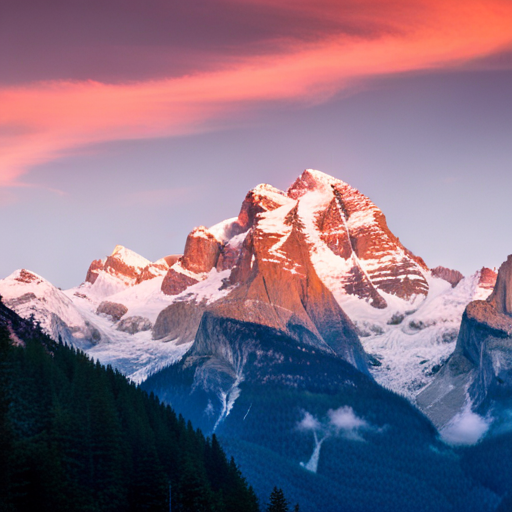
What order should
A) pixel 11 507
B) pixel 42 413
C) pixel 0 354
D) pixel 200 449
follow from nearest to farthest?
pixel 11 507, pixel 0 354, pixel 42 413, pixel 200 449

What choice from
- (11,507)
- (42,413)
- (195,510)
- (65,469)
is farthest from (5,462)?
(195,510)

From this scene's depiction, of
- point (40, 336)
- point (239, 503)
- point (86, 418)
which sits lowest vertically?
point (239, 503)

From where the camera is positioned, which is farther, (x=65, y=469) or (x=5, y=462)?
(x=65, y=469)

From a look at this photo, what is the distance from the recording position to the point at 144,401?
7781 inches

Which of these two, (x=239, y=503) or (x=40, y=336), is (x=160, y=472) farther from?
(x=40, y=336)

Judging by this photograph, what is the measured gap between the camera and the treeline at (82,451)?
118m

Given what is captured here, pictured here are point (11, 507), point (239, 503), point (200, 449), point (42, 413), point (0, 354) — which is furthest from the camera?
point (200, 449)

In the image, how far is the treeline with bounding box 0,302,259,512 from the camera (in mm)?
118125

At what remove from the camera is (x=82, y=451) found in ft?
467

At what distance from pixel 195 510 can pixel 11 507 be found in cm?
4592

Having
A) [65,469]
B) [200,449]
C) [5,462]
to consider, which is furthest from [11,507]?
[200,449]

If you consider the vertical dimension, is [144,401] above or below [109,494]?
above

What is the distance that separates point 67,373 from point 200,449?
2890 centimetres

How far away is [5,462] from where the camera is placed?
4309 inches
